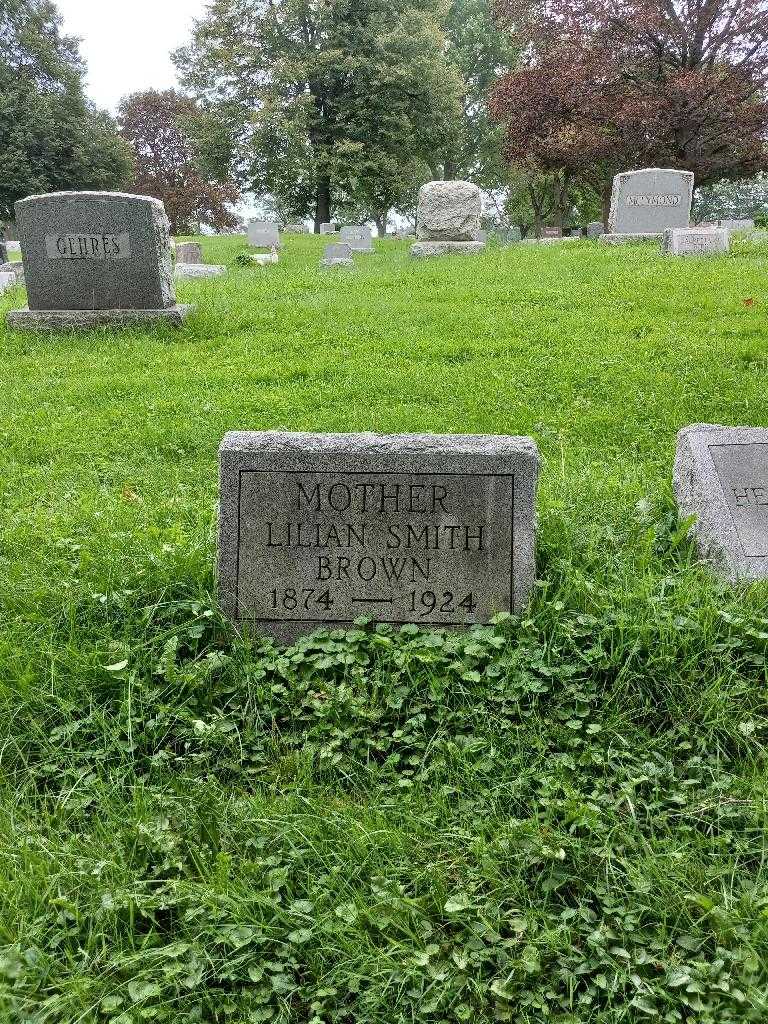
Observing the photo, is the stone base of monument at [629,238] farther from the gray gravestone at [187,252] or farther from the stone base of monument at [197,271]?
the gray gravestone at [187,252]

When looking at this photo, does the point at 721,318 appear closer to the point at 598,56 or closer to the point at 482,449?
the point at 482,449

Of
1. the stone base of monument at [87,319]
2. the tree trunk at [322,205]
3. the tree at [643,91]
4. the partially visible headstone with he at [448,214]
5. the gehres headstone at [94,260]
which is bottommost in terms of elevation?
the stone base of monument at [87,319]

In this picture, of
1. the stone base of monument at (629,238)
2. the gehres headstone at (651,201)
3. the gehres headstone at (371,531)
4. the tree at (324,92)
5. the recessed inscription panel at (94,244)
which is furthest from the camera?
the tree at (324,92)

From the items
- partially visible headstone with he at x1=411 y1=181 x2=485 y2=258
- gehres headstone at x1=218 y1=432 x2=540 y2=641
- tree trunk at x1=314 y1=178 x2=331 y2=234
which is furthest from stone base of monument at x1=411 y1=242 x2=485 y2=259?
tree trunk at x1=314 y1=178 x2=331 y2=234

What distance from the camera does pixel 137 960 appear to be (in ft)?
6.57

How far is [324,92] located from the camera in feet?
95.0

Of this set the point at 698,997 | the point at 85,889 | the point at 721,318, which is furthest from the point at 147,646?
the point at 721,318

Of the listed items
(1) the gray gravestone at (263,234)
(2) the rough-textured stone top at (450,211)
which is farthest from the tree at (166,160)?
(2) the rough-textured stone top at (450,211)

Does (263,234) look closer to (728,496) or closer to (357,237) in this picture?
(357,237)

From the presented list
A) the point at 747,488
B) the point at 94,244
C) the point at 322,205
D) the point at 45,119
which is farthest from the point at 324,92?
the point at 747,488

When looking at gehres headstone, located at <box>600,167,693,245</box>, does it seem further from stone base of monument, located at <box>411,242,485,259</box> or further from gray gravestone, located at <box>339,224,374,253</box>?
gray gravestone, located at <box>339,224,374,253</box>

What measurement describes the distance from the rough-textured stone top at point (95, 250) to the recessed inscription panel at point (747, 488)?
7103mm

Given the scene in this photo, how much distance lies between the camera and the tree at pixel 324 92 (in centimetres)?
2758

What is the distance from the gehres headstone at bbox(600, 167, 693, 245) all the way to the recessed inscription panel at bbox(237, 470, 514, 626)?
1488cm
